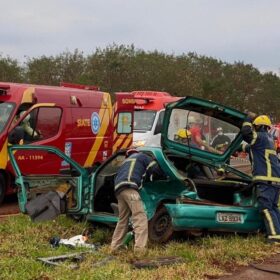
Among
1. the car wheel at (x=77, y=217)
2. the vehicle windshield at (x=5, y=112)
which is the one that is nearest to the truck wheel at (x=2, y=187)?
the vehicle windshield at (x=5, y=112)

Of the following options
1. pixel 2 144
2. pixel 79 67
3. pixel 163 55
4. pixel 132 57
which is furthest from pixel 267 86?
pixel 2 144

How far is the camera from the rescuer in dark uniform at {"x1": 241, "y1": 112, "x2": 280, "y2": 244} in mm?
7480

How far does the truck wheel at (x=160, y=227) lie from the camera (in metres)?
7.32

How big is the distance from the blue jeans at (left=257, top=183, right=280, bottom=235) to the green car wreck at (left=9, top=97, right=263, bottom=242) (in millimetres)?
149

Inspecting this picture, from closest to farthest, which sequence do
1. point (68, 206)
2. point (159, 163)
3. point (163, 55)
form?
1. point (159, 163)
2. point (68, 206)
3. point (163, 55)

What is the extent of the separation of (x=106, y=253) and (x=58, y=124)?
204 inches

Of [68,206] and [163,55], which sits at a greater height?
[163,55]

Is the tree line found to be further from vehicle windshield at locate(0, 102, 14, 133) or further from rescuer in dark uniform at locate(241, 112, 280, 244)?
rescuer in dark uniform at locate(241, 112, 280, 244)

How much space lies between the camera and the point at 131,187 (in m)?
6.89

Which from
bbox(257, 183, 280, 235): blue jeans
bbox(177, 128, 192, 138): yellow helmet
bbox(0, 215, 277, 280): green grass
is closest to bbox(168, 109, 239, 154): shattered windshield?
→ bbox(177, 128, 192, 138): yellow helmet

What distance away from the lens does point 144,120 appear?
15.5 m

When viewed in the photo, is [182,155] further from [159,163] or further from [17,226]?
[17,226]

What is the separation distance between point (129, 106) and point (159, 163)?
6.89m

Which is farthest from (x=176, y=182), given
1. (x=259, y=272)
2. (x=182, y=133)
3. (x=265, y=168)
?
(x=259, y=272)
